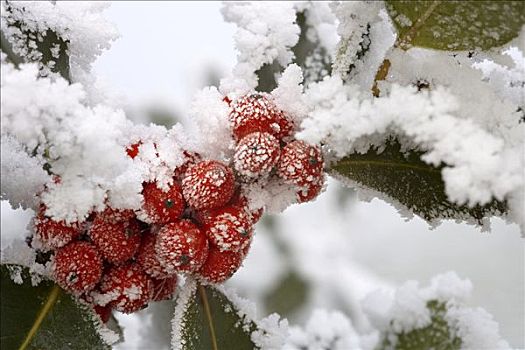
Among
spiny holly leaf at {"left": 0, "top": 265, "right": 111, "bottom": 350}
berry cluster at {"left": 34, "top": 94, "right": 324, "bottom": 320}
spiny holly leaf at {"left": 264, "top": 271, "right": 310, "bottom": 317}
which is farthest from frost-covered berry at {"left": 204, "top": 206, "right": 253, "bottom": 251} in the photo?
spiny holly leaf at {"left": 264, "top": 271, "right": 310, "bottom": 317}

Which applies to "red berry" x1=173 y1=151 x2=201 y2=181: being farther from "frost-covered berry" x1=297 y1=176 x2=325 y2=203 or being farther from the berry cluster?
"frost-covered berry" x1=297 y1=176 x2=325 y2=203

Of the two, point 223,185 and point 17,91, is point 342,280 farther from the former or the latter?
point 17,91

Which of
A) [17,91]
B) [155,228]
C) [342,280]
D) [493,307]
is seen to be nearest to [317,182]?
[155,228]

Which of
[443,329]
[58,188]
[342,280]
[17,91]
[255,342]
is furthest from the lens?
[342,280]

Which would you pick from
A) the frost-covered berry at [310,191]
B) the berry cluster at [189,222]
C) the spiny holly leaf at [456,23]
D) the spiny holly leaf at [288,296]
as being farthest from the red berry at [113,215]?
the spiny holly leaf at [288,296]

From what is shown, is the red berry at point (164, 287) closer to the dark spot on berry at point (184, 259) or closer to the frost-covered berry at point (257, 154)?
the dark spot on berry at point (184, 259)

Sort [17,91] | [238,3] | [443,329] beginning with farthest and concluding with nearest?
[238,3]
[443,329]
[17,91]

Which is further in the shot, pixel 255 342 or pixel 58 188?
pixel 255 342
